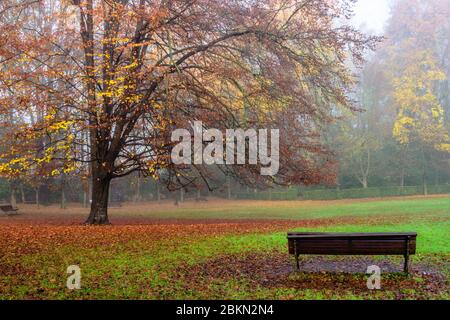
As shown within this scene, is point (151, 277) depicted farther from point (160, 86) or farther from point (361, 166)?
point (361, 166)

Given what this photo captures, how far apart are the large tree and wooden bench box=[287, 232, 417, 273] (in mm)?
9699

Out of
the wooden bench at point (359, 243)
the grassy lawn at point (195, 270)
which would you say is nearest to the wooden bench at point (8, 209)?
the grassy lawn at point (195, 270)

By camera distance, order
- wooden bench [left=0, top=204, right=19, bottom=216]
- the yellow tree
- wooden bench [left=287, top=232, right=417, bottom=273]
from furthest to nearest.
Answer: the yellow tree, wooden bench [left=0, top=204, right=19, bottom=216], wooden bench [left=287, top=232, right=417, bottom=273]

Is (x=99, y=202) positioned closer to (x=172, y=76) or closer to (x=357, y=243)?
(x=172, y=76)

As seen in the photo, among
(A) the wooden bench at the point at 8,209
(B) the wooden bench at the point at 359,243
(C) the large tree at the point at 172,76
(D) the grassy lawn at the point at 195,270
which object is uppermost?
(C) the large tree at the point at 172,76

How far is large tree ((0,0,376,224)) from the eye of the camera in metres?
16.9

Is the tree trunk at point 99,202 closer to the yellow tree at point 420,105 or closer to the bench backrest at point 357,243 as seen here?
the bench backrest at point 357,243

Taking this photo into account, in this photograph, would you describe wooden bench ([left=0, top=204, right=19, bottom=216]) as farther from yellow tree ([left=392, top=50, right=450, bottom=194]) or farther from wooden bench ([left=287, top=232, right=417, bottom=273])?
yellow tree ([left=392, top=50, right=450, bottom=194])

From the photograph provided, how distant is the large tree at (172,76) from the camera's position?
1694 cm

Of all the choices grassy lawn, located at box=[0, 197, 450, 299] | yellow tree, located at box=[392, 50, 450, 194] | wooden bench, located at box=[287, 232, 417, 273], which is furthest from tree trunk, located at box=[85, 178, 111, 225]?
yellow tree, located at box=[392, 50, 450, 194]

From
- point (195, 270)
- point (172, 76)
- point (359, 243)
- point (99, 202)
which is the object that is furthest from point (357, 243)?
point (99, 202)

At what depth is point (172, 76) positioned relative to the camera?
18.3 meters

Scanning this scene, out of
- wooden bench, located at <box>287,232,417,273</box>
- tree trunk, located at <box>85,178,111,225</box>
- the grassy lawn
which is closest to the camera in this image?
the grassy lawn

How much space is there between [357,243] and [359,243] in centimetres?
3
